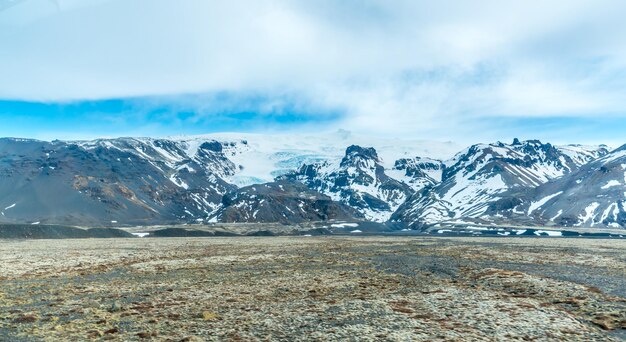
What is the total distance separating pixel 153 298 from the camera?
25078 millimetres

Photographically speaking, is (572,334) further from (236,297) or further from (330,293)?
(236,297)

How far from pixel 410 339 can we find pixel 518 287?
47.7ft

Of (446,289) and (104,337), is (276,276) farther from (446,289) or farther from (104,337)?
(104,337)

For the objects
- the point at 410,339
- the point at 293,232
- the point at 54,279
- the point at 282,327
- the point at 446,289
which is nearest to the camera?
the point at 410,339

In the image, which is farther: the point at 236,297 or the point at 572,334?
the point at 236,297

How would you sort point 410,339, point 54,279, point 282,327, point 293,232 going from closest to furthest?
1. point 410,339
2. point 282,327
3. point 54,279
4. point 293,232

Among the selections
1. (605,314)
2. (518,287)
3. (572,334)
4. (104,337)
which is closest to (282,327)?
(104,337)

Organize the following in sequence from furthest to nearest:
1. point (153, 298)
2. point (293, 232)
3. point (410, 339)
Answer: point (293, 232), point (153, 298), point (410, 339)

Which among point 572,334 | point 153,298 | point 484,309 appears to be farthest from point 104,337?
point 572,334

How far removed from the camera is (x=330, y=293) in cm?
2625

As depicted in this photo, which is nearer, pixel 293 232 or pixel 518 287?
pixel 518 287

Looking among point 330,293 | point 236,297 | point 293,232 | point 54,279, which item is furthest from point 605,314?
point 293,232

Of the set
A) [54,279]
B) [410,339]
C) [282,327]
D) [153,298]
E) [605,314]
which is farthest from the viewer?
[54,279]

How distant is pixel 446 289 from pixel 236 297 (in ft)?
41.0
